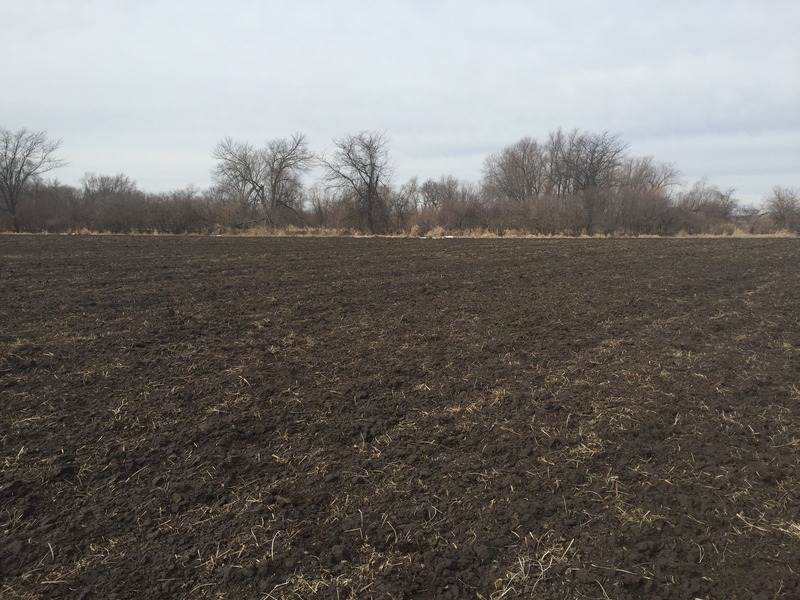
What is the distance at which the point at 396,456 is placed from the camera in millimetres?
3318

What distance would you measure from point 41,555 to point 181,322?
478 centimetres

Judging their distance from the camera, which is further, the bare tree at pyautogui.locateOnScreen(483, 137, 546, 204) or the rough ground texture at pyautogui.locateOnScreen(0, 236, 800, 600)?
the bare tree at pyautogui.locateOnScreen(483, 137, 546, 204)

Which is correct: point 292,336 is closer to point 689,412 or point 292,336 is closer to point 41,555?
point 41,555

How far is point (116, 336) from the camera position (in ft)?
19.6

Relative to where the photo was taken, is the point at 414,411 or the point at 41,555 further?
the point at 414,411

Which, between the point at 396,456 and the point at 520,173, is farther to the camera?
the point at 520,173

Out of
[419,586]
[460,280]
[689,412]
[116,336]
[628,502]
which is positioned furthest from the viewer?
[460,280]

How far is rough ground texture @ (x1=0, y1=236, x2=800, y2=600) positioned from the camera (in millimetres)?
2283

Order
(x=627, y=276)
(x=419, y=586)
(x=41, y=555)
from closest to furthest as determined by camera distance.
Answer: (x=419, y=586) < (x=41, y=555) < (x=627, y=276)

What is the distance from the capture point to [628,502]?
279cm

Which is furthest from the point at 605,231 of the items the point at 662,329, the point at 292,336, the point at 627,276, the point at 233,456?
the point at 233,456

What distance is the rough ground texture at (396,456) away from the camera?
2.28 meters

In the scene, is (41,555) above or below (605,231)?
below

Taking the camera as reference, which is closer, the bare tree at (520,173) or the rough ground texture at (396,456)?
the rough ground texture at (396,456)
